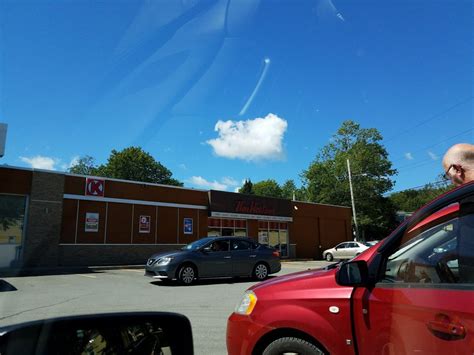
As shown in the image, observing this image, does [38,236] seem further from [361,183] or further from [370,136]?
[370,136]

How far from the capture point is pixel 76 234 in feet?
78.4

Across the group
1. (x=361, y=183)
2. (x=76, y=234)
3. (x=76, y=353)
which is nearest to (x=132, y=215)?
(x=76, y=234)

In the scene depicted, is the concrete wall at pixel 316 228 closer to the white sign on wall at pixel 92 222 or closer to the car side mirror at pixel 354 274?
the white sign on wall at pixel 92 222

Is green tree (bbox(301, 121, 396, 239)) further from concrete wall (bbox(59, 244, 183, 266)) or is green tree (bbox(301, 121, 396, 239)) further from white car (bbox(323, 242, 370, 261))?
concrete wall (bbox(59, 244, 183, 266))

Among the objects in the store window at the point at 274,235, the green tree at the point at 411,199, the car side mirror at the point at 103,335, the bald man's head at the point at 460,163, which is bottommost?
the car side mirror at the point at 103,335

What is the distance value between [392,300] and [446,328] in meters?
0.44

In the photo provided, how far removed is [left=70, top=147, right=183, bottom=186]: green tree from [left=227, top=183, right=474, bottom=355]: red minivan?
71.7 metres

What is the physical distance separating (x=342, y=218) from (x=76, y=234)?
27.5 m

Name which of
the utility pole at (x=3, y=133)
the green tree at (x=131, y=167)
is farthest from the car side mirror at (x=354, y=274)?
the green tree at (x=131, y=167)

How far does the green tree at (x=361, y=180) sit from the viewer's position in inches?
2272

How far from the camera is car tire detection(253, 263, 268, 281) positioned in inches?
640

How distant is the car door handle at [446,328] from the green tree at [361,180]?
55564 mm

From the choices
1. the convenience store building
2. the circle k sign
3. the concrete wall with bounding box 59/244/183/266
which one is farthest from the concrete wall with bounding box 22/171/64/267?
the circle k sign

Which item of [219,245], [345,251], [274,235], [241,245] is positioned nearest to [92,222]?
[219,245]
